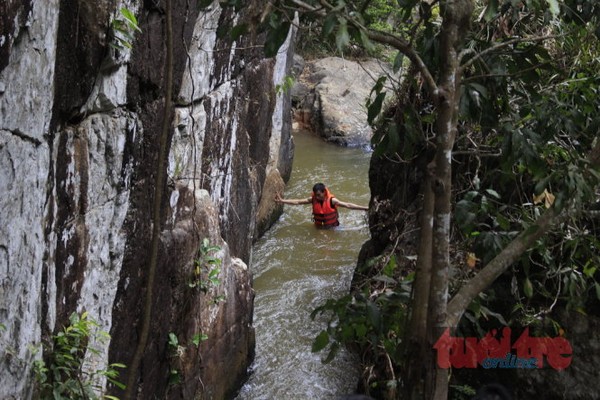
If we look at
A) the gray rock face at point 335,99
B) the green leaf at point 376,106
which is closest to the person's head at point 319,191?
the gray rock face at point 335,99

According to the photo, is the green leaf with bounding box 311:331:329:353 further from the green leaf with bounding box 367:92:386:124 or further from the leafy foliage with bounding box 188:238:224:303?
the leafy foliage with bounding box 188:238:224:303

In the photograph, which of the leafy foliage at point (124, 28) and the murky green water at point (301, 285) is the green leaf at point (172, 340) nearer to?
the murky green water at point (301, 285)

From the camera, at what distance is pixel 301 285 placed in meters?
7.69

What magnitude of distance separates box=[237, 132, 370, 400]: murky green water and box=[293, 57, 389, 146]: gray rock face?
2.57 metres

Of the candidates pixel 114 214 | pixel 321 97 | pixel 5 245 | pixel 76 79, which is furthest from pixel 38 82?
pixel 321 97

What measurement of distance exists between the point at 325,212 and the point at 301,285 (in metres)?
1.56

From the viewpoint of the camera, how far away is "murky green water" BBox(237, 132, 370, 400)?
575cm

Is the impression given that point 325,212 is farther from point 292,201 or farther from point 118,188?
point 118,188

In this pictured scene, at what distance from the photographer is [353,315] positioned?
8.52 feet

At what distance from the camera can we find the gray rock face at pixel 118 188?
8.46ft

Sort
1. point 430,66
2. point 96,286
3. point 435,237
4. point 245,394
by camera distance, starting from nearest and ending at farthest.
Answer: point 435,237 < point 430,66 < point 96,286 < point 245,394

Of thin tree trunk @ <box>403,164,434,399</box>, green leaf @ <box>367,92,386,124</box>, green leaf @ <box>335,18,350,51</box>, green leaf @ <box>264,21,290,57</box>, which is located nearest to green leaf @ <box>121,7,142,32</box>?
green leaf @ <box>264,21,290,57</box>

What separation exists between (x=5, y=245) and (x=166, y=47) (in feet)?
5.01

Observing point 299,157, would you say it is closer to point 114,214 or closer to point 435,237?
point 114,214
